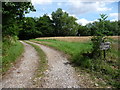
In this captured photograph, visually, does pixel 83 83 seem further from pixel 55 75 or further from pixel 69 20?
pixel 69 20

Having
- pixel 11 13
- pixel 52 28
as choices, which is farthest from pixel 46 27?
pixel 11 13

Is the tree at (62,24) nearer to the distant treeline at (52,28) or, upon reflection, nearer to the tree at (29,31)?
the distant treeline at (52,28)

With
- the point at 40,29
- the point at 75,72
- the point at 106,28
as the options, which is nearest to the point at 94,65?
the point at 75,72

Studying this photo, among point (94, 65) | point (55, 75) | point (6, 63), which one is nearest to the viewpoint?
point (55, 75)

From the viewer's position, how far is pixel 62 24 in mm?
55750

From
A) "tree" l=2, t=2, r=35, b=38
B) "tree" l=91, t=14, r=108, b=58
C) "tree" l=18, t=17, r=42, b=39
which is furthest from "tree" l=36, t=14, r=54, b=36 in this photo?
"tree" l=91, t=14, r=108, b=58

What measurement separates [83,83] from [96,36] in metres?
4.01

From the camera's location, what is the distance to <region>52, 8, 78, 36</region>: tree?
53.5 metres

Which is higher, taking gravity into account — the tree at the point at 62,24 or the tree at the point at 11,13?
the tree at the point at 62,24

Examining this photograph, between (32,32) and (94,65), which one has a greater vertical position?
(32,32)

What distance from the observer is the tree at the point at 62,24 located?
53.5 metres

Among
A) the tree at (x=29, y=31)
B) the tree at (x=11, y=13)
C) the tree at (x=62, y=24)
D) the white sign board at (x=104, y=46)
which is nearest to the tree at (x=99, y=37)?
the white sign board at (x=104, y=46)

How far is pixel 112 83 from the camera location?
4379 mm

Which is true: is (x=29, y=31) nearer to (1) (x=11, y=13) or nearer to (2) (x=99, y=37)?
(1) (x=11, y=13)
